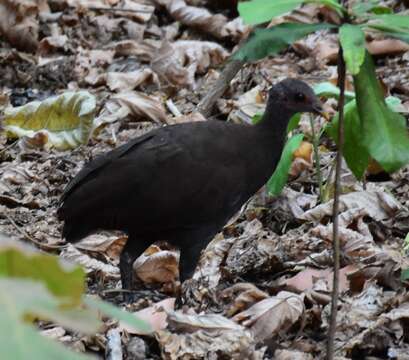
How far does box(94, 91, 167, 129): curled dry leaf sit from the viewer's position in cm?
606

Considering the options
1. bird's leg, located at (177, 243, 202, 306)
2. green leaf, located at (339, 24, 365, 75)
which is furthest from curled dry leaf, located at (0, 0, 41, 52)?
green leaf, located at (339, 24, 365, 75)

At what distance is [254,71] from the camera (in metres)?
6.68

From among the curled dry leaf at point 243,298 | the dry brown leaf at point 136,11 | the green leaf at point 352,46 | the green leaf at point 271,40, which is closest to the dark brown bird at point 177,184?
the curled dry leaf at point 243,298

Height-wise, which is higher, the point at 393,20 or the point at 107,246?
the point at 393,20

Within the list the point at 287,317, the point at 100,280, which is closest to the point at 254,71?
the point at 100,280

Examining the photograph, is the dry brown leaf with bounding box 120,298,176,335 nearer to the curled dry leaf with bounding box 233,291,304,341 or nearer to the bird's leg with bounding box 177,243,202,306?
the curled dry leaf with bounding box 233,291,304,341

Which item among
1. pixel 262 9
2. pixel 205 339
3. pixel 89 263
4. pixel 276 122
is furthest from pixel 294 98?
pixel 262 9

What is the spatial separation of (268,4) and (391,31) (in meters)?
0.36

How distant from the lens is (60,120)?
5.87 m

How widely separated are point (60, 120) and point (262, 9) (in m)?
3.74

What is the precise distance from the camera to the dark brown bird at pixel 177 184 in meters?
3.72

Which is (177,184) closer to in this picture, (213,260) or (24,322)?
(213,260)

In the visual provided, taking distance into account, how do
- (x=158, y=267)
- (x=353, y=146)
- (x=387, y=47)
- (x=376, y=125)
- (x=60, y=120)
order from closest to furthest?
(x=376, y=125) → (x=353, y=146) → (x=158, y=267) → (x=60, y=120) → (x=387, y=47)

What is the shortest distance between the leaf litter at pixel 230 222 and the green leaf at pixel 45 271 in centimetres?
212
